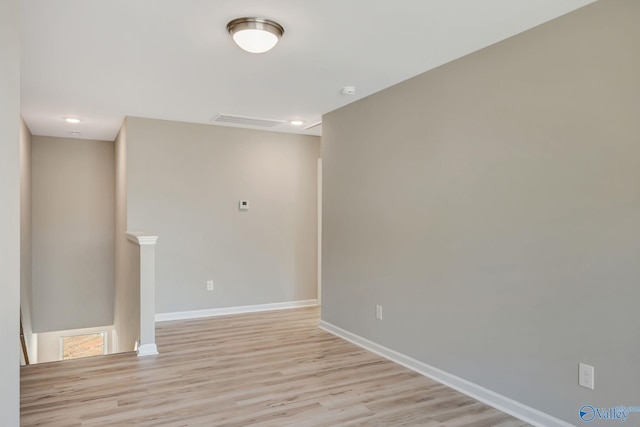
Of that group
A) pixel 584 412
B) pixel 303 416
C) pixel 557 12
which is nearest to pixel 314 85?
pixel 557 12

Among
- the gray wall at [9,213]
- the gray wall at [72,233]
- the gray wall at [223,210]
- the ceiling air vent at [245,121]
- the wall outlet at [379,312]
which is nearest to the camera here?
the gray wall at [9,213]

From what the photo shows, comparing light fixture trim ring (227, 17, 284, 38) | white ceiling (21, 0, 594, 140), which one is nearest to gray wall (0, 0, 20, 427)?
white ceiling (21, 0, 594, 140)

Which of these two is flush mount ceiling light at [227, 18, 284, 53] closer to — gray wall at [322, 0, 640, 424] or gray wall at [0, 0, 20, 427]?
gray wall at [0, 0, 20, 427]


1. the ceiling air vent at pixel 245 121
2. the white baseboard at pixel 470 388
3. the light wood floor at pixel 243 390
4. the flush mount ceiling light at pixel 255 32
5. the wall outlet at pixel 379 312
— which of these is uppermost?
the ceiling air vent at pixel 245 121

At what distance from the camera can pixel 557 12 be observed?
2.37 meters

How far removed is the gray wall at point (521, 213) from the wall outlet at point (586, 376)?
0.04m

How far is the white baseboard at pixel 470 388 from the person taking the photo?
251cm

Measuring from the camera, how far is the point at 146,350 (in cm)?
377

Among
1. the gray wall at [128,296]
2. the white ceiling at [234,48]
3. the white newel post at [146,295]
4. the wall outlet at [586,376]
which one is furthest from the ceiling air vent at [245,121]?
the wall outlet at [586,376]

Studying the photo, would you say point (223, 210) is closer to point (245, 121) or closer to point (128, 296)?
point (245, 121)

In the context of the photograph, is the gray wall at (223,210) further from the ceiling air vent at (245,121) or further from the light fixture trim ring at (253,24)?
the light fixture trim ring at (253,24)

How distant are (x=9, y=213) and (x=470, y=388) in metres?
2.89

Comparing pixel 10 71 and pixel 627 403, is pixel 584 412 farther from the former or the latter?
pixel 10 71

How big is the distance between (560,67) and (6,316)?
3003 mm
